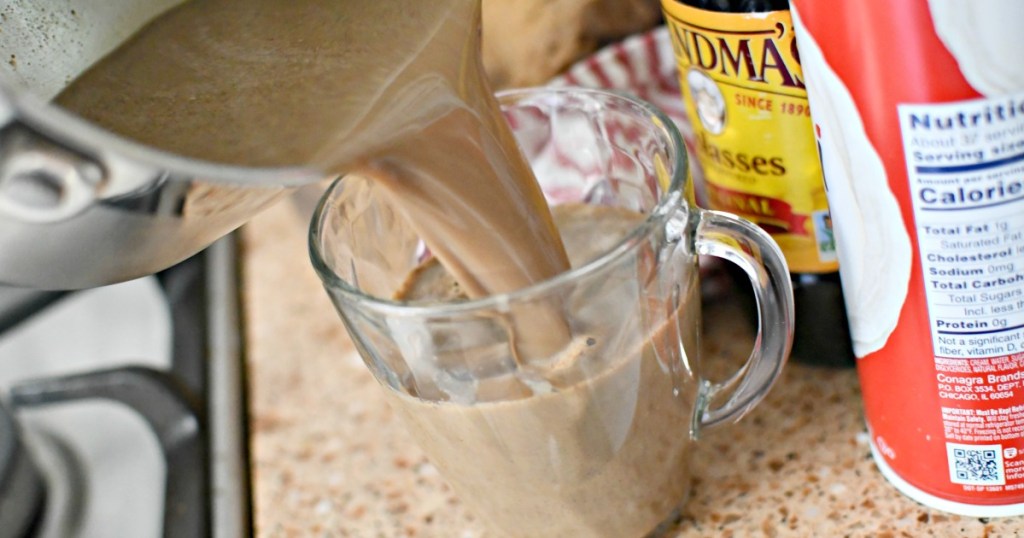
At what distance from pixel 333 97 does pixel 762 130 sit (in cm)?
22

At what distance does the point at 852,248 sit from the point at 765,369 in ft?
0.28

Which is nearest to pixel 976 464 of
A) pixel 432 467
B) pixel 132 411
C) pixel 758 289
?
pixel 758 289

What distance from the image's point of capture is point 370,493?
2.13ft

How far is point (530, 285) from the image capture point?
0.51 meters

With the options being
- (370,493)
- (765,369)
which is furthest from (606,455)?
(370,493)

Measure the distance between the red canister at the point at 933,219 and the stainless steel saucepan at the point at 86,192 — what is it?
210mm

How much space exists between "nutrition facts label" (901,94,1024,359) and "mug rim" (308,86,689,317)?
10 cm

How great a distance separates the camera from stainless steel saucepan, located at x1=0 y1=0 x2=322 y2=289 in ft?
1.15

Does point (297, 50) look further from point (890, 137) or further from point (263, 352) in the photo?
point (263, 352)

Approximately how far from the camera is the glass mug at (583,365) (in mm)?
478

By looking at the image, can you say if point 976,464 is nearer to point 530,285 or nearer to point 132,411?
point 530,285

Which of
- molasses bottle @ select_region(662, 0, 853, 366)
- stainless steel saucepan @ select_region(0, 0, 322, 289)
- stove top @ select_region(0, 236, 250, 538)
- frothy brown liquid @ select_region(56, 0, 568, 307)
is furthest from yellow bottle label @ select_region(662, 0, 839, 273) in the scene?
stove top @ select_region(0, 236, 250, 538)

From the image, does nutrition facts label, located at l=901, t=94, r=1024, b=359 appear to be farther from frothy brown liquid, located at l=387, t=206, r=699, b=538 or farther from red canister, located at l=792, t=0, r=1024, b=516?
frothy brown liquid, located at l=387, t=206, r=699, b=538

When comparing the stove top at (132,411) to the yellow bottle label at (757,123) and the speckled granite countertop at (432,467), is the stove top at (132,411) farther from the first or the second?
the yellow bottle label at (757,123)
